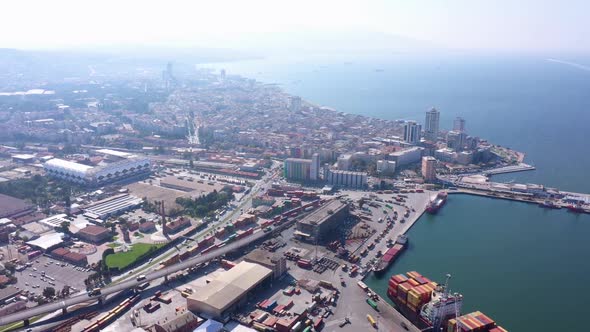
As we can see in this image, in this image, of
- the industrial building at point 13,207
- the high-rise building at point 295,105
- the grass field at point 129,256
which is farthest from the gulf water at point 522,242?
the industrial building at point 13,207

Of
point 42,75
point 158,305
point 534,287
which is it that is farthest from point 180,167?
point 42,75

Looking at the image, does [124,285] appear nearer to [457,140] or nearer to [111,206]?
[111,206]

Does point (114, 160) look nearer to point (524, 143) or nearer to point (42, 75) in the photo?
point (524, 143)

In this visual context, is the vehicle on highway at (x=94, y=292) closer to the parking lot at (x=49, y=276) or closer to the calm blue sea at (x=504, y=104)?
the parking lot at (x=49, y=276)

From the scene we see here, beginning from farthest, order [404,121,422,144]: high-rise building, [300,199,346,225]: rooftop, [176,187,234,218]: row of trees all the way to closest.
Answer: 1. [404,121,422,144]: high-rise building
2. [176,187,234,218]: row of trees
3. [300,199,346,225]: rooftop

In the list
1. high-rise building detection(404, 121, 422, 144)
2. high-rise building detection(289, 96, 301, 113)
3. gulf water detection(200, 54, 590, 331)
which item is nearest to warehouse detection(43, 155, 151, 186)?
gulf water detection(200, 54, 590, 331)

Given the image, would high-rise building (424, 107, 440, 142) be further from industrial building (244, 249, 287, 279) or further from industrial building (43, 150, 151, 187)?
industrial building (244, 249, 287, 279)

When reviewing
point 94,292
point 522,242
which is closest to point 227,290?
point 94,292
